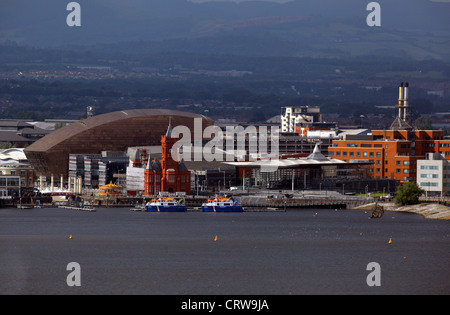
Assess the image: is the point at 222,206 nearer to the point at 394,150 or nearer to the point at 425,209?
the point at 425,209

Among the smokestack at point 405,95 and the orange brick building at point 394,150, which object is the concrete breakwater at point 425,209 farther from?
the smokestack at point 405,95

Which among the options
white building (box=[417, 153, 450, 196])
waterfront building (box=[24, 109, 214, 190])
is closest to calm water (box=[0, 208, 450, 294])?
white building (box=[417, 153, 450, 196])

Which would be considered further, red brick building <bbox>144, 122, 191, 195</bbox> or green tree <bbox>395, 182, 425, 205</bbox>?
red brick building <bbox>144, 122, 191, 195</bbox>

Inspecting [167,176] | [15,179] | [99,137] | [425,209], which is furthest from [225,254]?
[99,137]

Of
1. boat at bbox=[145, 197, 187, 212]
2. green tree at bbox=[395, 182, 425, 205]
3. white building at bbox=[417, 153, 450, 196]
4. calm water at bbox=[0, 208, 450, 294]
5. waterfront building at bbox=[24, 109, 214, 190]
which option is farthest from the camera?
waterfront building at bbox=[24, 109, 214, 190]

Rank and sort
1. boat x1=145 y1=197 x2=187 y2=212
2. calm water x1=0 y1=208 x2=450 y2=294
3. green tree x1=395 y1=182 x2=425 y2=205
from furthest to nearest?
boat x1=145 y1=197 x2=187 y2=212 → green tree x1=395 y1=182 x2=425 y2=205 → calm water x1=0 y1=208 x2=450 y2=294

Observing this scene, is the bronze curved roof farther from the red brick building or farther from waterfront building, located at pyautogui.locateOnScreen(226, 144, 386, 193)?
the red brick building
